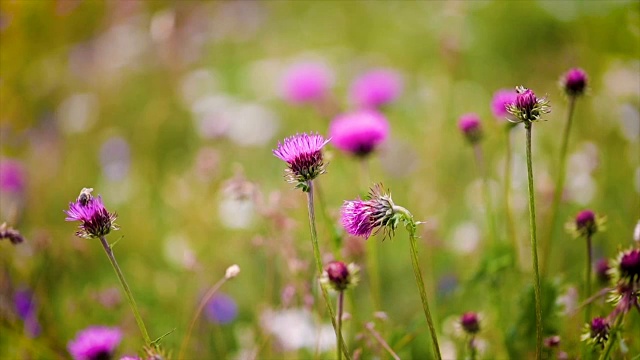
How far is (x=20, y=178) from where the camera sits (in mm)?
2020

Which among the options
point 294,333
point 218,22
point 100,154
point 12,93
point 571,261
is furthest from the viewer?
point 218,22

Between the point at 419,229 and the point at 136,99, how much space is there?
1768 millimetres

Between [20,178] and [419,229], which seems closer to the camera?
[419,229]

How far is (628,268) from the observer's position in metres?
0.75

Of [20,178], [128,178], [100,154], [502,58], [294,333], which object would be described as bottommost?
[294,333]

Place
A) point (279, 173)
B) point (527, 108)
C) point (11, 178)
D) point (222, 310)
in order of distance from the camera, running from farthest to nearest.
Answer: point (279, 173)
point (11, 178)
point (222, 310)
point (527, 108)

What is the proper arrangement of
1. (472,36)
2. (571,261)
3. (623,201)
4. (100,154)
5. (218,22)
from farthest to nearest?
(218,22), (472,36), (100,154), (623,201), (571,261)

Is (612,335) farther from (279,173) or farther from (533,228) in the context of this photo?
(279,173)

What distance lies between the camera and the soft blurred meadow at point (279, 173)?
48.2 inches

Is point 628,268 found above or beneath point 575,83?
beneath

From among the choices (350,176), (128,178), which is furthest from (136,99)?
(350,176)

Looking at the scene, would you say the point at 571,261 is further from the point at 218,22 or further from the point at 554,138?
the point at 218,22

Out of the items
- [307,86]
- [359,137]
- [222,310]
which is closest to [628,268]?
[359,137]

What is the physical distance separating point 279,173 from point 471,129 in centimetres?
124
